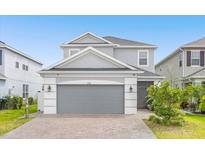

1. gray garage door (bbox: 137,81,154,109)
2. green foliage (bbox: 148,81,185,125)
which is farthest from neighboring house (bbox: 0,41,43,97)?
green foliage (bbox: 148,81,185,125)

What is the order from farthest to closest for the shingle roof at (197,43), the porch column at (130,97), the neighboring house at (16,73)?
the neighboring house at (16,73) < the shingle roof at (197,43) < the porch column at (130,97)

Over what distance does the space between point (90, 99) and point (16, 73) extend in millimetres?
10804

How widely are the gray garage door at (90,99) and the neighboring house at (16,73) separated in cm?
359

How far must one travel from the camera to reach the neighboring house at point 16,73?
1986 cm

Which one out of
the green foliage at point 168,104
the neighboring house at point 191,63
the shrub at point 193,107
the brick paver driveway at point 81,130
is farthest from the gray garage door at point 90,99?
the neighboring house at point 191,63

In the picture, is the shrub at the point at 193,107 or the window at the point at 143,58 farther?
the window at the point at 143,58

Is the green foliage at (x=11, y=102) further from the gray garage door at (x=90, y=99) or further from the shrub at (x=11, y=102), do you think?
the gray garage door at (x=90, y=99)

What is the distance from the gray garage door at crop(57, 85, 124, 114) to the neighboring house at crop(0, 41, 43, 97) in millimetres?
3585

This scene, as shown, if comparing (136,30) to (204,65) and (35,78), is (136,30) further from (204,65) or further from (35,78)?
(35,78)

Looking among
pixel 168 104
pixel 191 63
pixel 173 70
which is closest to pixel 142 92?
pixel 191 63

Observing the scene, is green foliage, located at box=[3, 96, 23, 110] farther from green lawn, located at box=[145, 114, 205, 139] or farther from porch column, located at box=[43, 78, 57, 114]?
green lawn, located at box=[145, 114, 205, 139]
